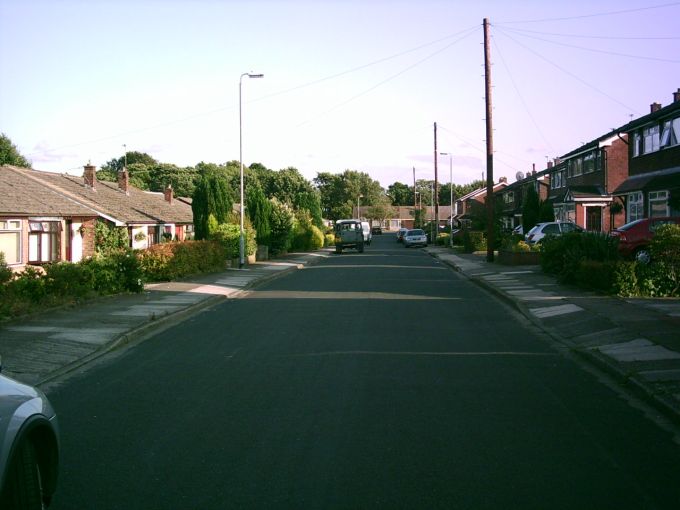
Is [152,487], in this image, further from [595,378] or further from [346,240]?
[346,240]

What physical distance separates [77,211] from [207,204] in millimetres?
6031

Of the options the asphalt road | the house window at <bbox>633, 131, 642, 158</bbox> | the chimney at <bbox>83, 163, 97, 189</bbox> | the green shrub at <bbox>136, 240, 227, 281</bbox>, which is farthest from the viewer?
the chimney at <bbox>83, 163, 97, 189</bbox>

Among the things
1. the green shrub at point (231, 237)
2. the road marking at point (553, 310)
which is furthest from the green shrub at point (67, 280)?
the green shrub at point (231, 237)

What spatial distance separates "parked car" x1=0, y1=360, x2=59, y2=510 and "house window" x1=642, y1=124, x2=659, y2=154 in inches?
1280

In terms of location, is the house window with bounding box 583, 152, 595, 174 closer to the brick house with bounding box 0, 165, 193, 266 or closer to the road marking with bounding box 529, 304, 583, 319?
the brick house with bounding box 0, 165, 193, 266

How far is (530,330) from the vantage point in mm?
13773

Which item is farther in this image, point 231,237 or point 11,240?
point 231,237

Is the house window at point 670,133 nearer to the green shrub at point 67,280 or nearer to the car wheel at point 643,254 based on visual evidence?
the car wheel at point 643,254

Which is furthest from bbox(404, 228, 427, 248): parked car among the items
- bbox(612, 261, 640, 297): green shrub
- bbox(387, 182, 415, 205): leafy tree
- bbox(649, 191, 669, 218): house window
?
bbox(387, 182, 415, 205): leafy tree

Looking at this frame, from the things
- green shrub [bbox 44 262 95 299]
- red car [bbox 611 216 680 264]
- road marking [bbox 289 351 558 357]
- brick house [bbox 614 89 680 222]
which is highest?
brick house [bbox 614 89 680 222]

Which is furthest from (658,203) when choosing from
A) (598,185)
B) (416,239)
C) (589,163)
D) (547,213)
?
(416,239)

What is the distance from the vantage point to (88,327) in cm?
1397

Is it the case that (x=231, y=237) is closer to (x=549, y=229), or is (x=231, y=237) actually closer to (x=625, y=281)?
(x=549, y=229)

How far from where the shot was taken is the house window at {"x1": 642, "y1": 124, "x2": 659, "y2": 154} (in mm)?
32719
